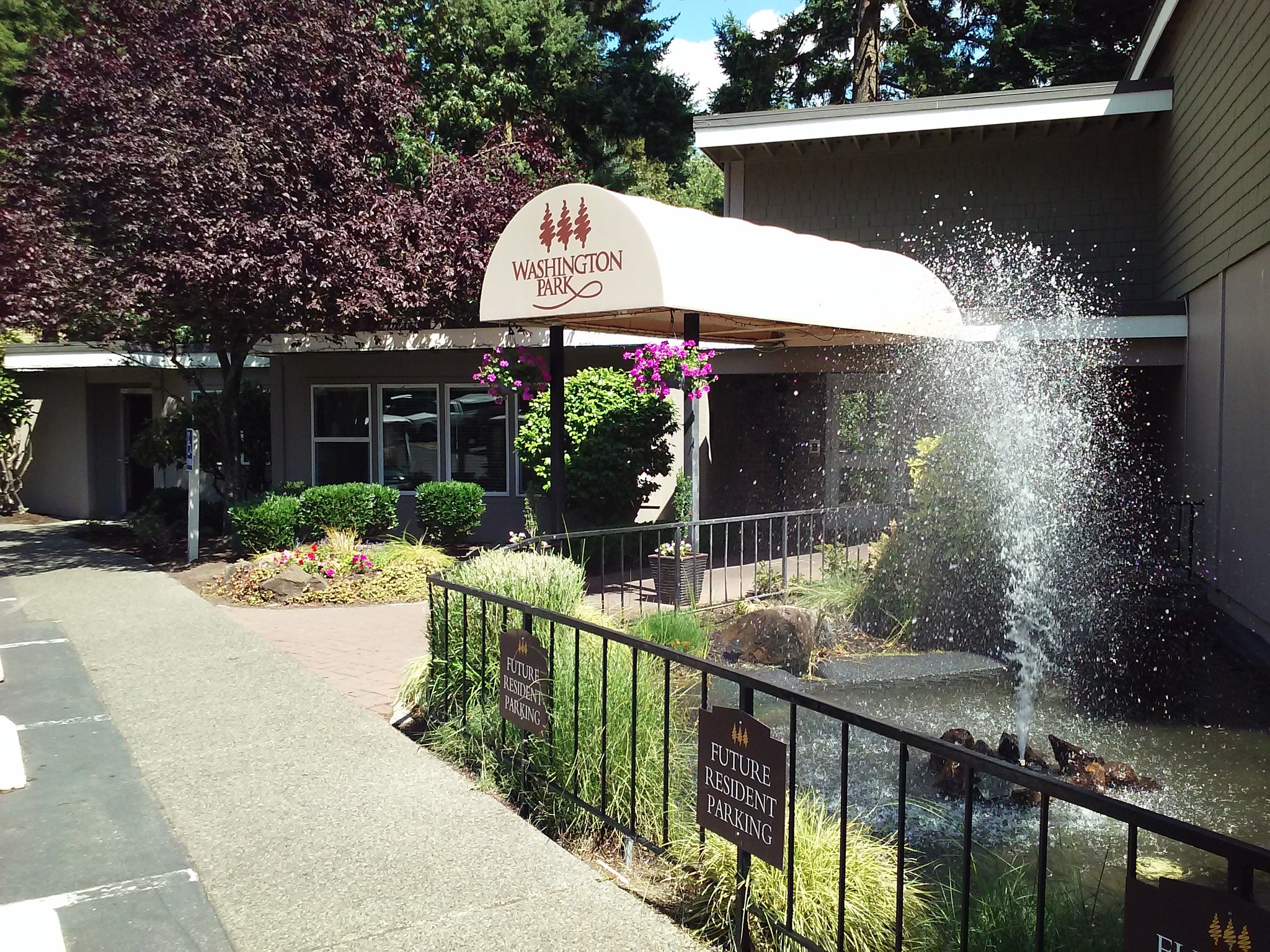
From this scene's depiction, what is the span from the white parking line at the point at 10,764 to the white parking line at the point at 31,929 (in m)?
1.53

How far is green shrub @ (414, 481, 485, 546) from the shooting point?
1388cm

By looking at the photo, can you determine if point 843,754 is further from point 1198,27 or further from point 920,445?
point 1198,27

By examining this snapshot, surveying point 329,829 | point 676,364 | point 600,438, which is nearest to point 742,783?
point 329,829

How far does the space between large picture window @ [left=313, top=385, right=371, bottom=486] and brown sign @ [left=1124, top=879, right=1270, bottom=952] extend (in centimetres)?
1490

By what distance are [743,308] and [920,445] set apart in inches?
96.1

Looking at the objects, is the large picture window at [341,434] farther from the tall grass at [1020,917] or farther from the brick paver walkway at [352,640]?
the tall grass at [1020,917]

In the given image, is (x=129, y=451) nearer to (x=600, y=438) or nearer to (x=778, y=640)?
(x=600, y=438)

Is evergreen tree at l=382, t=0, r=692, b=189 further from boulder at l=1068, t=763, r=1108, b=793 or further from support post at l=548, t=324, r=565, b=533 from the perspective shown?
boulder at l=1068, t=763, r=1108, b=793

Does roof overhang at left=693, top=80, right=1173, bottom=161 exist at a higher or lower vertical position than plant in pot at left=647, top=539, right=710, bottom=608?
higher

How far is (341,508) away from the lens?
44.0 ft

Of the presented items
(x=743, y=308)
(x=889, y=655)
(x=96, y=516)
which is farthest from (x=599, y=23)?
(x=889, y=655)

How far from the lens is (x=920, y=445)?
1002 cm

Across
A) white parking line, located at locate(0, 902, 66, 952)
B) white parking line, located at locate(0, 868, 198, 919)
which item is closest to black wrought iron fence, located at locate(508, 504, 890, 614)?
white parking line, located at locate(0, 868, 198, 919)

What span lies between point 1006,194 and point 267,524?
1091 centimetres
